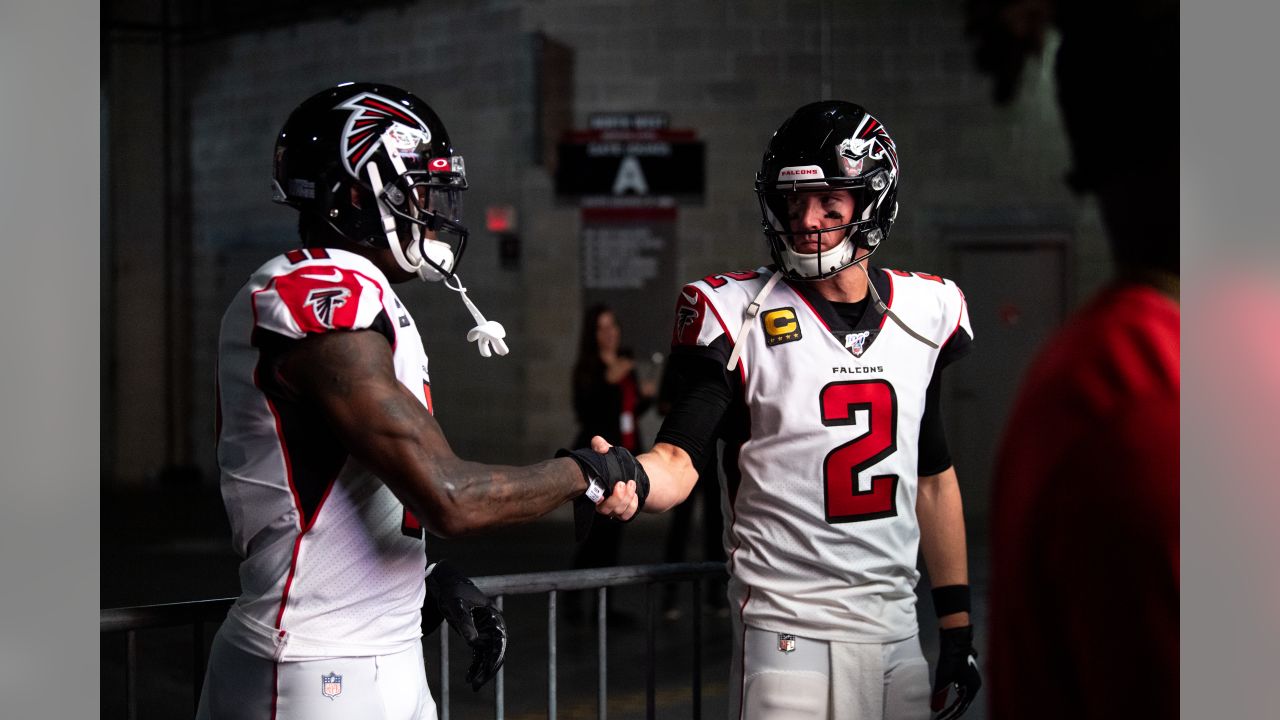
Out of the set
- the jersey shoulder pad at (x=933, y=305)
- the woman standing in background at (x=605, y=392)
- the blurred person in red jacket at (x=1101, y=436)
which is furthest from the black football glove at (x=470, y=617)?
the woman standing in background at (x=605, y=392)

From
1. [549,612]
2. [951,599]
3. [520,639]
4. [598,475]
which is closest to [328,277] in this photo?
[598,475]

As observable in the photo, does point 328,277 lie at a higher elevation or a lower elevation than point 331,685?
higher

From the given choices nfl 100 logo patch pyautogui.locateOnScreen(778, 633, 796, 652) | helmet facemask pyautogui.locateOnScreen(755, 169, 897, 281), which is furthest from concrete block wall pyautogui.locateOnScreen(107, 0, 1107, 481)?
nfl 100 logo patch pyautogui.locateOnScreen(778, 633, 796, 652)

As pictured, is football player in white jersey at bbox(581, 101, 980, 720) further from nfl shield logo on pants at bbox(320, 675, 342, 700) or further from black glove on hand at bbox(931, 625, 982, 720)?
nfl shield logo on pants at bbox(320, 675, 342, 700)

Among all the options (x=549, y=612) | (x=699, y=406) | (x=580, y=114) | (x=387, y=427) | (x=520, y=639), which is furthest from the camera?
(x=580, y=114)

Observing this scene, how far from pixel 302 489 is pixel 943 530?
4.33ft

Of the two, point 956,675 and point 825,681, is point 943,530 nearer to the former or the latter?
point 956,675

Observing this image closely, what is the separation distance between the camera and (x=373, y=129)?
6.64ft

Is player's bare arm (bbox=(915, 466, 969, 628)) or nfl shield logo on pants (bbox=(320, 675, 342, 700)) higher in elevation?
player's bare arm (bbox=(915, 466, 969, 628))

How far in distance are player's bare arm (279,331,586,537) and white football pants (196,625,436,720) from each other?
0.27m

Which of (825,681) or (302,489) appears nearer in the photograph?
(302,489)

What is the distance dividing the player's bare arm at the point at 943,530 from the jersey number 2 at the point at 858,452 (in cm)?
18

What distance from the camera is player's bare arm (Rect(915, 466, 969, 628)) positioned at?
2418 millimetres
